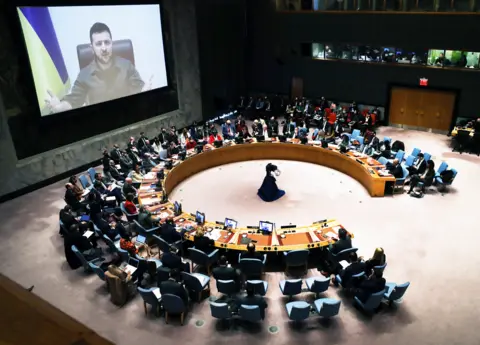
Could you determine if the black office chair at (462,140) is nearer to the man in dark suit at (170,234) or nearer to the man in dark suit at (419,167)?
the man in dark suit at (419,167)

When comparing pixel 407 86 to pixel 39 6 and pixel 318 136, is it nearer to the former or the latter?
pixel 318 136

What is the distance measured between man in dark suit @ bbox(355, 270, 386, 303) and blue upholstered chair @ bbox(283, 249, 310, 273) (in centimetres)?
142

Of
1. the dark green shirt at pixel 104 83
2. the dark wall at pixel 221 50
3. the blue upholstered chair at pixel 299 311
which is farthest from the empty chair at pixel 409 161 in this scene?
the dark green shirt at pixel 104 83

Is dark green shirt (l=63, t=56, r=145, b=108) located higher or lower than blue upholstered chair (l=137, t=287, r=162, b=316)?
higher

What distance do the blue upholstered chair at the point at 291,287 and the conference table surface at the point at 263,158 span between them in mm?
1071

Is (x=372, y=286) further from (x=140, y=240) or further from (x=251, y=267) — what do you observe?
(x=140, y=240)

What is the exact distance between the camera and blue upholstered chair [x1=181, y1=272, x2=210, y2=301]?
26.4 ft

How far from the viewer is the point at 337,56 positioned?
19859mm

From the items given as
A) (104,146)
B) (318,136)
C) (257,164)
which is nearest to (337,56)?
(318,136)

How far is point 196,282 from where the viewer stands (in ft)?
26.5

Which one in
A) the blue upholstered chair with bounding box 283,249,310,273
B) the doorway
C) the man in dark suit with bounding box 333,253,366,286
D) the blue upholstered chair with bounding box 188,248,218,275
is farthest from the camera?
the doorway

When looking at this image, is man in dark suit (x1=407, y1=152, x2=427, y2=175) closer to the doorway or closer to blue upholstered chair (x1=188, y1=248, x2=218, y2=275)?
the doorway

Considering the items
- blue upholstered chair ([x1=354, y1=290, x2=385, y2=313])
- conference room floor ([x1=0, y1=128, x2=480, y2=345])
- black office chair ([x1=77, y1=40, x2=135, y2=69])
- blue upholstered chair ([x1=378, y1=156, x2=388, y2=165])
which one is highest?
black office chair ([x1=77, y1=40, x2=135, y2=69])

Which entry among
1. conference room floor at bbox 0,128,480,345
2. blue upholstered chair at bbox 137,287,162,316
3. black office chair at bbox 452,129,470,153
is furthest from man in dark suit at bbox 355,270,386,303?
black office chair at bbox 452,129,470,153
